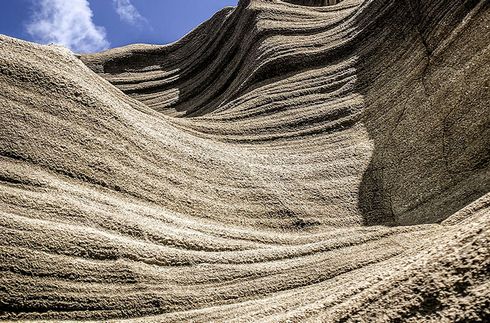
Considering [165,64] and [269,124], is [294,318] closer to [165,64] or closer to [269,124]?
[269,124]

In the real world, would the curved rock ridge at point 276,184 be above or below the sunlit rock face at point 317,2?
below

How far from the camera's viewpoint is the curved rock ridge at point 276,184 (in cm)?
265

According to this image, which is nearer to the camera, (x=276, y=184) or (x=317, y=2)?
(x=276, y=184)

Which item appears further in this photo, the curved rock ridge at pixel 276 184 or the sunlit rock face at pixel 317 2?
the sunlit rock face at pixel 317 2

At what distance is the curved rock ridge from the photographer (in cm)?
265

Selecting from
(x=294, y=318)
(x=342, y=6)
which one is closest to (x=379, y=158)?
(x=294, y=318)

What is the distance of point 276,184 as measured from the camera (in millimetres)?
4273

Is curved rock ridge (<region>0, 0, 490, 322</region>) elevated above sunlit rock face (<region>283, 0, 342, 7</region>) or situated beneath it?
situated beneath

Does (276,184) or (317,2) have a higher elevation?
(317,2)

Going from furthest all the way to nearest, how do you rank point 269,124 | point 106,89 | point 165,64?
point 165,64 → point 269,124 → point 106,89

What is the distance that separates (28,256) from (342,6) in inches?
199

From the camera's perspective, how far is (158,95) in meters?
7.67

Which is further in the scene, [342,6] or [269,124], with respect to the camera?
[342,6]

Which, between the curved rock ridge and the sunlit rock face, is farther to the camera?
the sunlit rock face
